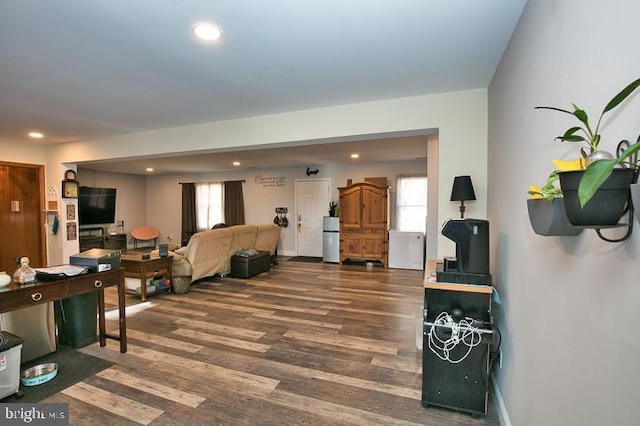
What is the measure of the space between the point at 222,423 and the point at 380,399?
1.06 meters

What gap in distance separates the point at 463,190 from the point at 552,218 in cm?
160

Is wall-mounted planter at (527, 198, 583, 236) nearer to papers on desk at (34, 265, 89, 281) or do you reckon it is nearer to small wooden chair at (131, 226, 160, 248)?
papers on desk at (34, 265, 89, 281)

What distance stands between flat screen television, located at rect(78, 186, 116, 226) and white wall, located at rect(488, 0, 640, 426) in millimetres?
9147

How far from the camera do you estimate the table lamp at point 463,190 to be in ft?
8.25

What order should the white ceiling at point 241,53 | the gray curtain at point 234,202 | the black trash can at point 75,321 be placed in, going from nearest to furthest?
the white ceiling at point 241,53
the black trash can at point 75,321
the gray curtain at point 234,202

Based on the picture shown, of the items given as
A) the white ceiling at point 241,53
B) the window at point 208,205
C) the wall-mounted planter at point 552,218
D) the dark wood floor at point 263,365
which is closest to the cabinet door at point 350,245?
the dark wood floor at point 263,365

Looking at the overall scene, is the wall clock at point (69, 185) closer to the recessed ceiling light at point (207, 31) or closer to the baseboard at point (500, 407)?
the recessed ceiling light at point (207, 31)

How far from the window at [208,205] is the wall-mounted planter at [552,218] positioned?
27.8 feet

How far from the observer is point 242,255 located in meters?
5.57

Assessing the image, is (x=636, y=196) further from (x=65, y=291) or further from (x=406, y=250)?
(x=406, y=250)

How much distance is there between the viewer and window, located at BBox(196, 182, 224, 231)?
346 inches

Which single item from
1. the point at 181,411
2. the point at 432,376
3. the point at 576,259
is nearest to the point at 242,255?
the point at 181,411

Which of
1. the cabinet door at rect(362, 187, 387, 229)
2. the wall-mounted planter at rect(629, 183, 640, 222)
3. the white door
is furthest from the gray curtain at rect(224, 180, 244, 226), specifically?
the wall-mounted planter at rect(629, 183, 640, 222)

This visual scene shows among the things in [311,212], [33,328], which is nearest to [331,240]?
[311,212]
